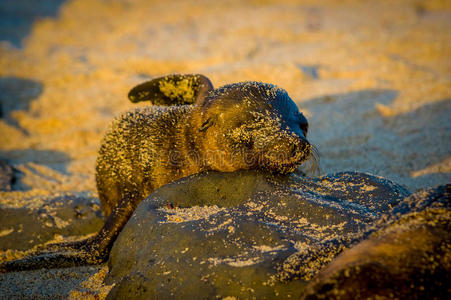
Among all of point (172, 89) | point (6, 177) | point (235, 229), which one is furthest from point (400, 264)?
point (6, 177)

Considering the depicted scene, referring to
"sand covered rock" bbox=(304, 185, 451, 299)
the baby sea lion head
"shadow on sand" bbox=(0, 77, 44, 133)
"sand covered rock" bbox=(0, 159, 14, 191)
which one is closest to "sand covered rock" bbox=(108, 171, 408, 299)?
the baby sea lion head

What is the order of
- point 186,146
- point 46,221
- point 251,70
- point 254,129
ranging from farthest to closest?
point 251,70 < point 46,221 < point 186,146 < point 254,129

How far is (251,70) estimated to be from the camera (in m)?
7.07

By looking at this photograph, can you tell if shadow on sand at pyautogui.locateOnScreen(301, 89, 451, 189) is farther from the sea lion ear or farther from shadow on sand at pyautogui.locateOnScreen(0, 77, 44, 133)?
shadow on sand at pyautogui.locateOnScreen(0, 77, 44, 133)

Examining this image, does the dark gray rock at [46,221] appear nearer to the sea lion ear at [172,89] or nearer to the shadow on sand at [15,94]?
the sea lion ear at [172,89]

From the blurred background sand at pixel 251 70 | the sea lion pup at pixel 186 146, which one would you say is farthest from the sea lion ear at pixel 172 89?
the blurred background sand at pixel 251 70

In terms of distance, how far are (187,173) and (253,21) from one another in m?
8.89

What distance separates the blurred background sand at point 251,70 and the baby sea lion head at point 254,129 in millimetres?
1690

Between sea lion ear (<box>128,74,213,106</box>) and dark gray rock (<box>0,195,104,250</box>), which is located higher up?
sea lion ear (<box>128,74,213,106</box>)

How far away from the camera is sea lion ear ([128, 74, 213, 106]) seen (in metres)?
3.40

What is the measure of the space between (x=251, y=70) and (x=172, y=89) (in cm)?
369

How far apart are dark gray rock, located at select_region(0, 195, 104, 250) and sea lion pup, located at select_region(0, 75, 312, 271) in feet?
0.97

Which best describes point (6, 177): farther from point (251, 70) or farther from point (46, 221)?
point (251, 70)

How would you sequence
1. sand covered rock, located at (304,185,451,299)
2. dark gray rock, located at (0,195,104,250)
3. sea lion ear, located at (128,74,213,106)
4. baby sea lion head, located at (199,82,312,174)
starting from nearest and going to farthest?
1. sand covered rock, located at (304,185,451,299)
2. baby sea lion head, located at (199,82,312,174)
3. dark gray rock, located at (0,195,104,250)
4. sea lion ear, located at (128,74,213,106)
